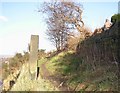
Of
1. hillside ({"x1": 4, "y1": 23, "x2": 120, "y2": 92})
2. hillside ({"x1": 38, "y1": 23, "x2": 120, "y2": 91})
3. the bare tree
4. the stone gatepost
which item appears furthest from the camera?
the bare tree

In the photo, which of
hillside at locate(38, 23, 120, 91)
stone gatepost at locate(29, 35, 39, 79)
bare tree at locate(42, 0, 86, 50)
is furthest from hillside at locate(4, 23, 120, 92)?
bare tree at locate(42, 0, 86, 50)

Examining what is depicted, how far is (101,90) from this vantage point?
893 cm

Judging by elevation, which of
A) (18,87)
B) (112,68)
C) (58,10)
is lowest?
(18,87)

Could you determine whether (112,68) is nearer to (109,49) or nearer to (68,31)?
(109,49)

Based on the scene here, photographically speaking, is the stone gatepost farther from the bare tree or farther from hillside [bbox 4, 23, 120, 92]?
the bare tree

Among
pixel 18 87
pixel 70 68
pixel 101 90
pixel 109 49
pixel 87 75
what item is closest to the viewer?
pixel 101 90

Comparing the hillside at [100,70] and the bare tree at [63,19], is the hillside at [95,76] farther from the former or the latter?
the bare tree at [63,19]

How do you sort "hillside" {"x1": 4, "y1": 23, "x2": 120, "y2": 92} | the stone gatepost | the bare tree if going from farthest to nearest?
the bare tree
the stone gatepost
"hillside" {"x1": 4, "y1": 23, "x2": 120, "y2": 92}

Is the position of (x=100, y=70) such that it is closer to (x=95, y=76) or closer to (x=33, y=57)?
(x=95, y=76)

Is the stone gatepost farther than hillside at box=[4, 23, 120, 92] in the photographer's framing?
Yes

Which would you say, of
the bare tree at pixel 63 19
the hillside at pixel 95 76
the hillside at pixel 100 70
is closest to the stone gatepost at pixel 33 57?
the hillside at pixel 95 76

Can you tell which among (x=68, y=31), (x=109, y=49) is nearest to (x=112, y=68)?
(x=109, y=49)

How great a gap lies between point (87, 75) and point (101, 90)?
11.3 ft

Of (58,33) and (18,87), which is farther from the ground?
(58,33)
